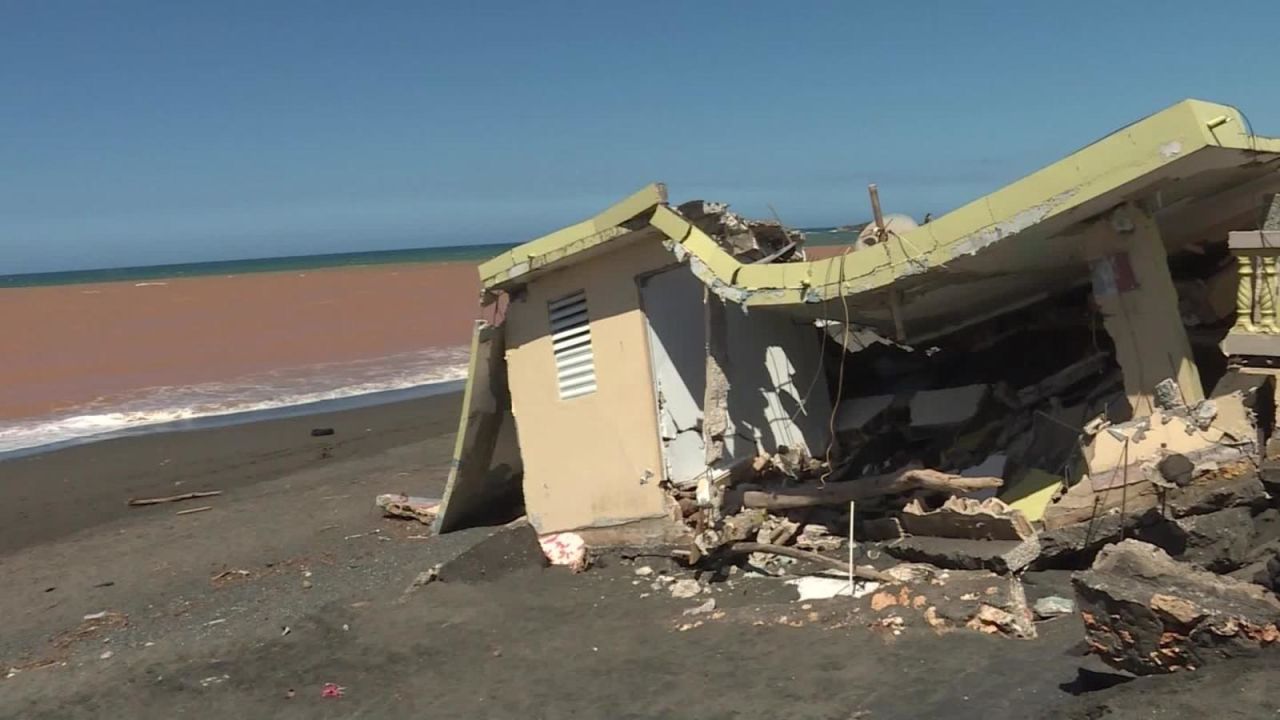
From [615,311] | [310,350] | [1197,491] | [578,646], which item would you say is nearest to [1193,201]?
[1197,491]

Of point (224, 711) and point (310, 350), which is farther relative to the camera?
point (310, 350)

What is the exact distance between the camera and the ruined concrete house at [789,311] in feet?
21.9

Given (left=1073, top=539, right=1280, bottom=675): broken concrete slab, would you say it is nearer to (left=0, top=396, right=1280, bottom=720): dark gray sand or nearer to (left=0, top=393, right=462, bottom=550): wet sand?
(left=0, top=396, right=1280, bottom=720): dark gray sand

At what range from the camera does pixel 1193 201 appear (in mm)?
7723

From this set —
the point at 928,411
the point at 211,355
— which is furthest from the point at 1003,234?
the point at 211,355

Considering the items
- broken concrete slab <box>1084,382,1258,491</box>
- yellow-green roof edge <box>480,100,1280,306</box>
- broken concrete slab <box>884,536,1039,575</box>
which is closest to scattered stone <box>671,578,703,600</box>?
broken concrete slab <box>884,536,1039,575</box>

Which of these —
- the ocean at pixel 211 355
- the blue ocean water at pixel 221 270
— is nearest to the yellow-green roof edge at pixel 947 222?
the ocean at pixel 211 355

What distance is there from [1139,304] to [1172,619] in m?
2.76

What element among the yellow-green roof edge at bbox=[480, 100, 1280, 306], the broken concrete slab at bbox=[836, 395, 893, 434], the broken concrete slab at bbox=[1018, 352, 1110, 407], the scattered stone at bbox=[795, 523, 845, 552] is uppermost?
the yellow-green roof edge at bbox=[480, 100, 1280, 306]

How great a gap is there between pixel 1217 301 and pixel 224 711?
26.6 feet

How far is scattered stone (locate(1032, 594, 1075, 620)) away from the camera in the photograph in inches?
247

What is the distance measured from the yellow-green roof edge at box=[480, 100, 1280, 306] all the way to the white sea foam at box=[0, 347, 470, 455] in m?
14.1

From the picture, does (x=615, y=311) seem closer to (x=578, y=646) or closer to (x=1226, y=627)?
(x=578, y=646)

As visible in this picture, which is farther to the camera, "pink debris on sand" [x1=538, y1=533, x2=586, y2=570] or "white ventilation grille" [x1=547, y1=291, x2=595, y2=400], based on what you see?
"white ventilation grille" [x1=547, y1=291, x2=595, y2=400]
